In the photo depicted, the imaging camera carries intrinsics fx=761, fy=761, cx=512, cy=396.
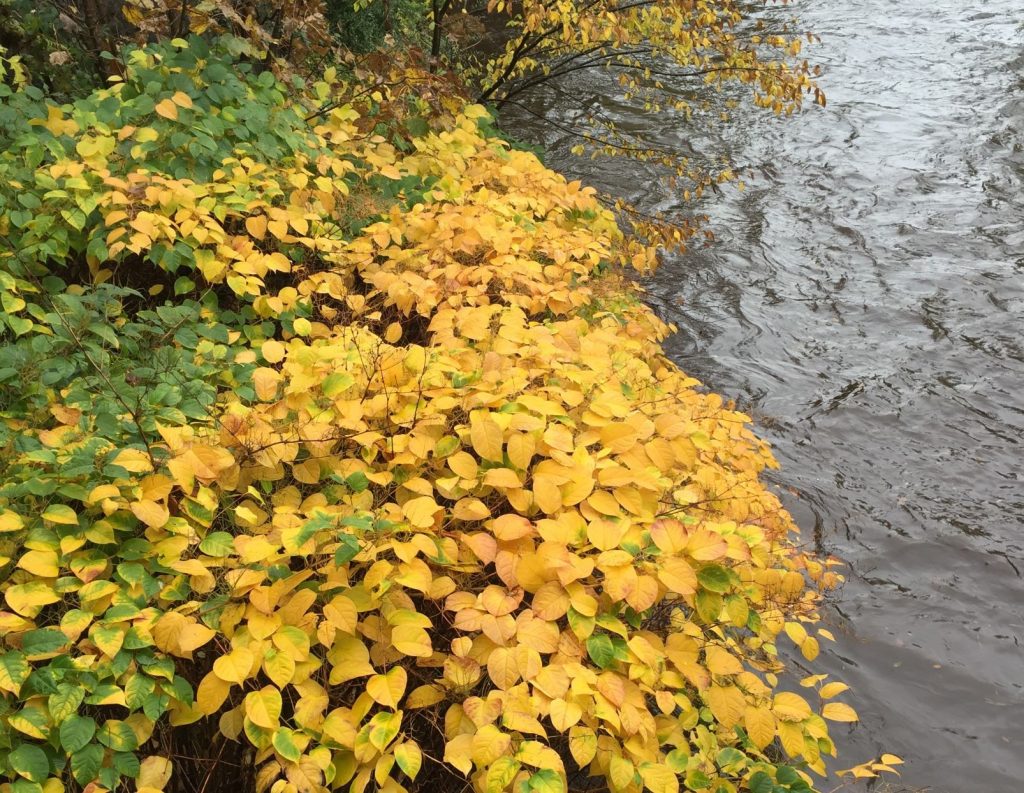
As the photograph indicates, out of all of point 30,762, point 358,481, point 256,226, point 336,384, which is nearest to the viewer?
point 30,762

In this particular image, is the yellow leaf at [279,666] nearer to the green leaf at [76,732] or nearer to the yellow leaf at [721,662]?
the green leaf at [76,732]

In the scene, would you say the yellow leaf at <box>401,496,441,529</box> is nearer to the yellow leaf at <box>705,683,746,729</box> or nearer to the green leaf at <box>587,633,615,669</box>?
the green leaf at <box>587,633,615,669</box>

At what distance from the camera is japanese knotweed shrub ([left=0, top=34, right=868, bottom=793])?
1.77m

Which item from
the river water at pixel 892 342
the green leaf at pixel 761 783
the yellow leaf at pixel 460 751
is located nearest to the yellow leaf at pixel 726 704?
the green leaf at pixel 761 783

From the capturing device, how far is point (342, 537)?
182 centimetres

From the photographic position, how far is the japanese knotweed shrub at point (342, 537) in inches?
69.8

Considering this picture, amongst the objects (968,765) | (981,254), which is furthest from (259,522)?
(981,254)

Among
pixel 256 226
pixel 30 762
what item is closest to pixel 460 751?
pixel 30 762

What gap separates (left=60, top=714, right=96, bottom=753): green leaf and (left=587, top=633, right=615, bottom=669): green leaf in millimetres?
1137

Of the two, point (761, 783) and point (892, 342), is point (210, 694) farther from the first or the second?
point (892, 342)

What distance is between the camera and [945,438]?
5.14 meters

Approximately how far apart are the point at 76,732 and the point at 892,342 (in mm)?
6145

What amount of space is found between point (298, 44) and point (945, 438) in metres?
5.15

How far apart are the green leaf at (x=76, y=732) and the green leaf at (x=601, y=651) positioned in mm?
1137
